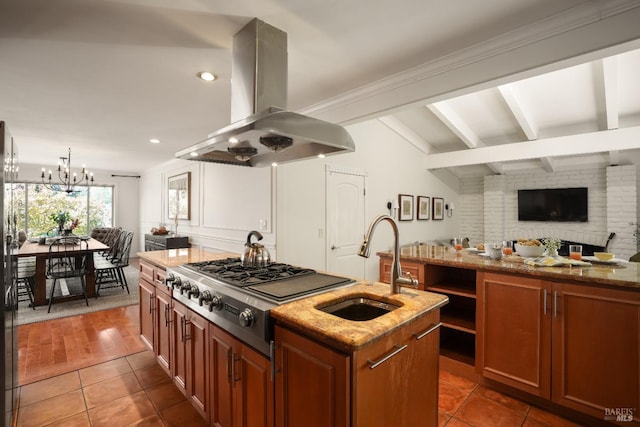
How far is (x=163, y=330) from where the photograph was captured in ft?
7.53

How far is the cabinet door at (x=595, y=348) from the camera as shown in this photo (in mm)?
1736

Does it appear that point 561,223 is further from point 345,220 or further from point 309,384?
point 309,384

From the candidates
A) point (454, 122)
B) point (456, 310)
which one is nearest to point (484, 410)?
point (456, 310)

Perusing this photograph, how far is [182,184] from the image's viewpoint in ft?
18.7

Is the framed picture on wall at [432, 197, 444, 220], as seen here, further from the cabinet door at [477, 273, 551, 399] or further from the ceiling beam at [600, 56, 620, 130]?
the cabinet door at [477, 273, 551, 399]

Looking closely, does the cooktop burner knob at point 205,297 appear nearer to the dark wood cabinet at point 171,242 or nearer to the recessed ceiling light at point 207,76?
the recessed ceiling light at point 207,76

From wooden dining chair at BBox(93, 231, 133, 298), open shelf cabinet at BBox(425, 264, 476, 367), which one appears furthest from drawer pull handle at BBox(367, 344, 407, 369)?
wooden dining chair at BBox(93, 231, 133, 298)

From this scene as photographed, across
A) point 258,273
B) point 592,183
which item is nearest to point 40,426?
point 258,273

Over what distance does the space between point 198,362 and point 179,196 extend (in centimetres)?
462

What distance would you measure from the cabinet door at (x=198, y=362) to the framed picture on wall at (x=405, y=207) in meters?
3.93

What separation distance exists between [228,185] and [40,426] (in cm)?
299

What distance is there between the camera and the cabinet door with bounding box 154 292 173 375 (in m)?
2.18

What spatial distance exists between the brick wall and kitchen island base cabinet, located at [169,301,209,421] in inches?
238

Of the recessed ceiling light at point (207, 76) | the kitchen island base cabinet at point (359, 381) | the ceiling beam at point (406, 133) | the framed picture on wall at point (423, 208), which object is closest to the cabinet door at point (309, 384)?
the kitchen island base cabinet at point (359, 381)
